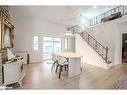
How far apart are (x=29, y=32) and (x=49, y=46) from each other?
2.09m

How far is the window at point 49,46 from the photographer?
9.01 metres

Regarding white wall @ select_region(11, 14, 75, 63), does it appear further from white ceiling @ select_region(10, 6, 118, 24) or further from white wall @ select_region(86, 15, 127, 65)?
white wall @ select_region(86, 15, 127, 65)

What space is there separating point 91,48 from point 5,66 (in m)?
5.25

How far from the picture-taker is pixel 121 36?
704 centimetres

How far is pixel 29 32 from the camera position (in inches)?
308

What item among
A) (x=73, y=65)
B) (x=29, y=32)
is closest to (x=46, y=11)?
(x=29, y=32)

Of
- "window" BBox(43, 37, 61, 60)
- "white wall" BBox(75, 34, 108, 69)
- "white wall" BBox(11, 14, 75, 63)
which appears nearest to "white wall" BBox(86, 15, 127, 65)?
"white wall" BBox(75, 34, 108, 69)

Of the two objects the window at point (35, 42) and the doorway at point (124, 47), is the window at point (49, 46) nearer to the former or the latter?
the window at point (35, 42)

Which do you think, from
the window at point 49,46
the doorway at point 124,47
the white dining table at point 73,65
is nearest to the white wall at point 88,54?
the window at point 49,46

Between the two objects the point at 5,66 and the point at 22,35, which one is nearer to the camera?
the point at 5,66

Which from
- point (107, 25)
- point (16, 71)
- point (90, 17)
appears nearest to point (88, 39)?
point (107, 25)

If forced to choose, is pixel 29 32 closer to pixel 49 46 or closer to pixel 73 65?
pixel 49 46

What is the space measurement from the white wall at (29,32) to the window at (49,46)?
0.41 m
